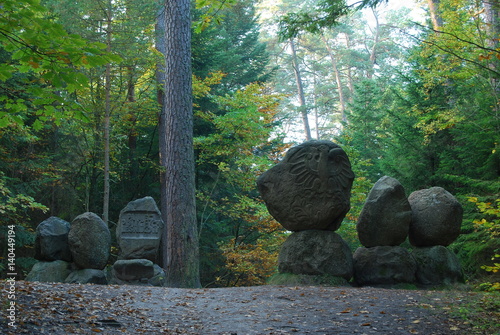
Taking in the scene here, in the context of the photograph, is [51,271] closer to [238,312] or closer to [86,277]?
[86,277]

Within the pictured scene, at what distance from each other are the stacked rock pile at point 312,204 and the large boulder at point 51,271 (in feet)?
14.9

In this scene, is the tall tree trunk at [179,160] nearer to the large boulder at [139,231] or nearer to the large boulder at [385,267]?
the large boulder at [139,231]

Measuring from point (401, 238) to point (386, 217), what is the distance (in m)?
0.48

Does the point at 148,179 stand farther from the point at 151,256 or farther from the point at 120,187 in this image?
the point at 151,256

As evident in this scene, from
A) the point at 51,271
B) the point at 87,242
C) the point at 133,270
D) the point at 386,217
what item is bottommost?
the point at 133,270

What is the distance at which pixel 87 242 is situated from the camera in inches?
332

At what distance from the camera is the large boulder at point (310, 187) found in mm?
7289

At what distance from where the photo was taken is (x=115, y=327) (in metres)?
3.85

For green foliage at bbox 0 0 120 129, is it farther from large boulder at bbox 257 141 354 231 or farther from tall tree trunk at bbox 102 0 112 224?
tall tree trunk at bbox 102 0 112 224

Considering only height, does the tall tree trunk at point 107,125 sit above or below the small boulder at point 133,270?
above

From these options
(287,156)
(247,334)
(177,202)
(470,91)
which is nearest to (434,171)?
(470,91)

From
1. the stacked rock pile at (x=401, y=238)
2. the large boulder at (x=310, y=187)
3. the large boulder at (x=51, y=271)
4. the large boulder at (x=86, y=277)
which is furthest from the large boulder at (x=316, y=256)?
the large boulder at (x=51, y=271)

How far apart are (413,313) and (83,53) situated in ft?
13.9

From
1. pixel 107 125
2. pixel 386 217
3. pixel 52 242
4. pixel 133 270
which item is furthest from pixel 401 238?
pixel 107 125
